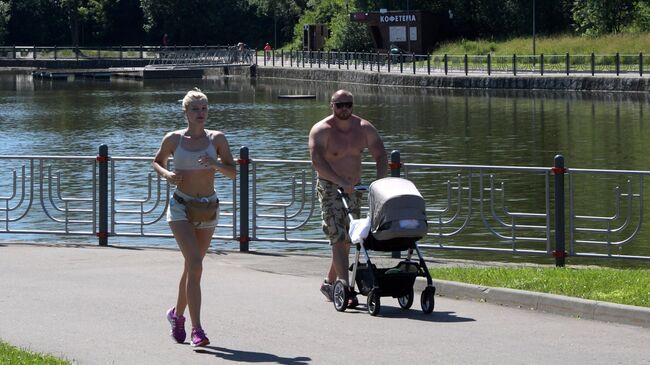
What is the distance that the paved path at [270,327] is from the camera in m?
9.84

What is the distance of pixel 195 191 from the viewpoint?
10141mm

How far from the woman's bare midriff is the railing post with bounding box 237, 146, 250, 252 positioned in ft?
19.2

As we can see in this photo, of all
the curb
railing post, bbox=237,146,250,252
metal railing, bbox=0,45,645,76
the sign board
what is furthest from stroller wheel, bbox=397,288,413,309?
the sign board

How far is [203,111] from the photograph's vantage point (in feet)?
33.0

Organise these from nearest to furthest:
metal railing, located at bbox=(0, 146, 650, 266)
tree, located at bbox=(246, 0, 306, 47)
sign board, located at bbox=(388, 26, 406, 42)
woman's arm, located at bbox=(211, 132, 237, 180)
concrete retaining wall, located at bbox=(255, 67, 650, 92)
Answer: woman's arm, located at bbox=(211, 132, 237, 180) < metal railing, located at bbox=(0, 146, 650, 266) < concrete retaining wall, located at bbox=(255, 67, 650, 92) < sign board, located at bbox=(388, 26, 406, 42) < tree, located at bbox=(246, 0, 306, 47)

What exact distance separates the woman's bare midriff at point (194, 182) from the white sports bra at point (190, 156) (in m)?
0.03

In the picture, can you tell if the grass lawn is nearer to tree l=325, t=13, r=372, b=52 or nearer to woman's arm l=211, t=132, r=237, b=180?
tree l=325, t=13, r=372, b=52

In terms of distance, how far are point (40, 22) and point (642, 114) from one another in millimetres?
90160

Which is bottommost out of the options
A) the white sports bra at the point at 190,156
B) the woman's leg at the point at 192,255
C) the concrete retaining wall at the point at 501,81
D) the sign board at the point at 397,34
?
the woman's leg at the point at 192,255

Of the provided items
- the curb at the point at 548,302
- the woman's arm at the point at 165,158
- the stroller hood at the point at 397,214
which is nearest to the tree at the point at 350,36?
the curb at the point at 548,302

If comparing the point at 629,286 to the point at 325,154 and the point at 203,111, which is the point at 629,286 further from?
A: the point at 203,111

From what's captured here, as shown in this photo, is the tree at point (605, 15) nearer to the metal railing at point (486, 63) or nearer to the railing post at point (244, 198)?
the metal railing at point (486, 63)

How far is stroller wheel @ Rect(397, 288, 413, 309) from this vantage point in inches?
459

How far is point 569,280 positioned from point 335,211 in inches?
87.6
